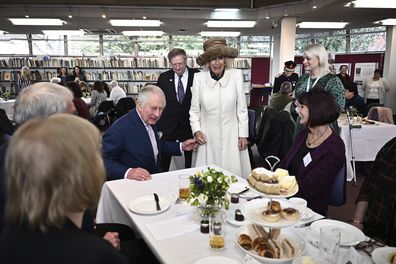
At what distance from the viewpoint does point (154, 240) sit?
1423 millimetres

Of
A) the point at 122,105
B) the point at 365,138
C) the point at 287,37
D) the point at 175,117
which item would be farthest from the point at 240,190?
the point at 287,37

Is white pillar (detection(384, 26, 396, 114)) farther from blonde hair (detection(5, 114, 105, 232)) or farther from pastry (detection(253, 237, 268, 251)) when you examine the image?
blonde hair (detection(5, 114, 105, 232))

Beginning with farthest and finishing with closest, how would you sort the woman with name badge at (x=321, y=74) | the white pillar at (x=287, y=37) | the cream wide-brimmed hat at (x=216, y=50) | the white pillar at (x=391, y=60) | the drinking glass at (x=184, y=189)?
the white pillar at (x=391, y=60) → the white pillar at (x=287, y=37) → the woman with name badge at (x=321, y=74) → the cream wide-brimmed hat at (x=216, y=50) → the drinking glass at (x=184, y=189)

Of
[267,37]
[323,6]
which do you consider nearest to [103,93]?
[323,6]

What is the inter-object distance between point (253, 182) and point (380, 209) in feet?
2.65

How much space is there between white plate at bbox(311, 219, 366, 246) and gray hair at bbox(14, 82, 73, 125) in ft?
4.64

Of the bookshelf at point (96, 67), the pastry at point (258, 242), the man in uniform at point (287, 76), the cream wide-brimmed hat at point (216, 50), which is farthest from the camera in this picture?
the bookshelf at point (96, 67)

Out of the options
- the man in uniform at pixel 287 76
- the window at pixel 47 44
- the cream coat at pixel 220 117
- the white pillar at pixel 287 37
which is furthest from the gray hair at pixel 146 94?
the window at pixel 47 44

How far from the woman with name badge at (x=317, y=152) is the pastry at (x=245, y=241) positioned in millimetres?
812

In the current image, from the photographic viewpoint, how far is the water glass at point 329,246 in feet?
3.91

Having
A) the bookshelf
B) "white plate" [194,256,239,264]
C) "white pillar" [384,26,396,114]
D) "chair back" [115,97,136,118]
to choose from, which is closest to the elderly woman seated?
"white plate" [194,256,239,264]

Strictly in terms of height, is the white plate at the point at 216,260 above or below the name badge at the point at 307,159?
below

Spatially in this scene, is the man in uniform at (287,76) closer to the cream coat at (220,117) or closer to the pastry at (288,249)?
the cream coat at (220,117)

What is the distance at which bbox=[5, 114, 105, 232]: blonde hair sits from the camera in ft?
2.74
